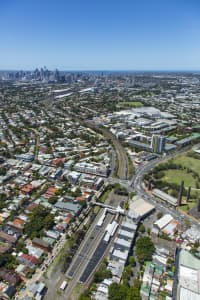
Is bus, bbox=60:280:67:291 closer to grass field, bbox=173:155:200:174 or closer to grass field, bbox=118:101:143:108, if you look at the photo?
grass field, bbox=173:155:200:174

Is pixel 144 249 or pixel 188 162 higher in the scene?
pixel 188 162

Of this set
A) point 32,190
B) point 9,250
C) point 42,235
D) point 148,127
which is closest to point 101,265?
point 42,235

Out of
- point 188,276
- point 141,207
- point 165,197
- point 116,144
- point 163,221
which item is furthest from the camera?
point 116,144

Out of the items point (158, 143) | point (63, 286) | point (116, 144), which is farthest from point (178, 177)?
point (63, 286)

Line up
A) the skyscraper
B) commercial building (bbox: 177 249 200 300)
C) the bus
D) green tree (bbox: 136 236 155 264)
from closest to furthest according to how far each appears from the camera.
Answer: commercial building (bbox: 177 249 200 300) → the bus → green tree (bbox: 136 236 155 264) → the skyscraper

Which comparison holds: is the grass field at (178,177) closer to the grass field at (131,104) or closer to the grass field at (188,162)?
the grass field at (188,162)

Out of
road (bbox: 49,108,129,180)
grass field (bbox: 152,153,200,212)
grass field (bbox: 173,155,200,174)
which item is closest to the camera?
grass field (bbox: 152,153,200,212)

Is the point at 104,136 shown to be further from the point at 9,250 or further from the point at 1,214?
the point at 9,250

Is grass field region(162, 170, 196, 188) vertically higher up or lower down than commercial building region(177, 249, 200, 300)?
higher up

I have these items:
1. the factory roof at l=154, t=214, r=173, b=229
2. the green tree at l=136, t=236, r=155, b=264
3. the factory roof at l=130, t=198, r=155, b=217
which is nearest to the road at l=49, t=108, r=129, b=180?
the factory roof at l=130, t=198, r=155, b=217

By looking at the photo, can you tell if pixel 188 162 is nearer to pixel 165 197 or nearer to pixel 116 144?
pixel 165 197

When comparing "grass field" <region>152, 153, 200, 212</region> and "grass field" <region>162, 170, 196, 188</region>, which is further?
"grass field" <region>162, 170, 196, 188</region>
